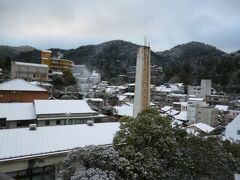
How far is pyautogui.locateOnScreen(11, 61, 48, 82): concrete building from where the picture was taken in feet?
169

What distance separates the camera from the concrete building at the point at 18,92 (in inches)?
1111

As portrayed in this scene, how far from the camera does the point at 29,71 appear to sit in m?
53.4

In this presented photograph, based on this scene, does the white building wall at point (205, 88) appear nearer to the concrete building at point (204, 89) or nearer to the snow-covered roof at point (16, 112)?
the concrete building at point (204, 89)

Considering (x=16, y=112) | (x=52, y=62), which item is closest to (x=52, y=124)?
(x=16, y=112)

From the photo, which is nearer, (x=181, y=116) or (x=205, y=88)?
(x=181, y=116)

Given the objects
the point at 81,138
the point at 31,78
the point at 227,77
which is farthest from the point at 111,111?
the point at 227,77

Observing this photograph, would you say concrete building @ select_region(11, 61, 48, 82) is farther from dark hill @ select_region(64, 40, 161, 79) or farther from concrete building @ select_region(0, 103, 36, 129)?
dark hill @ select_region(64, 40, 161, 79)

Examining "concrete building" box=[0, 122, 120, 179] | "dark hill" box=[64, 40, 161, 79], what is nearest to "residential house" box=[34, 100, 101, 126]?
"concrete building" box=[0, 122, 120, 179]

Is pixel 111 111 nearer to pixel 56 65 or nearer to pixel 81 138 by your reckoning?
pixel 81 138

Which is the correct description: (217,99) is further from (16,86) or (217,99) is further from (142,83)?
(16,86)

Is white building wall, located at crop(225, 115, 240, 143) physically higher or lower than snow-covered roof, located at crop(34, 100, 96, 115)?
lower

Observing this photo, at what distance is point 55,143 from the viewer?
458 inches

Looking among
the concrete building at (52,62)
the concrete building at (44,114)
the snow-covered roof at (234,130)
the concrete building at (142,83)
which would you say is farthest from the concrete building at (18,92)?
the concrete building at (52,62)

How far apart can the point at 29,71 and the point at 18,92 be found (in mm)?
26706
